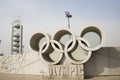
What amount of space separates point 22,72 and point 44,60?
25.1ft

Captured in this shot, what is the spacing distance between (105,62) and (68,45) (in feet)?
18.4

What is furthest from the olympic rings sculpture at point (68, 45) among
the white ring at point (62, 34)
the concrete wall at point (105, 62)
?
the concrete wall at point (105, 62)

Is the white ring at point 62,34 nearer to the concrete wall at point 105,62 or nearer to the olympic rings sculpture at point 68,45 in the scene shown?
the olympic rings sculpture at point 68,45

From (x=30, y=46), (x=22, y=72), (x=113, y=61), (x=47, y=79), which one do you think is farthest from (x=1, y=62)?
(x=113, y=61)

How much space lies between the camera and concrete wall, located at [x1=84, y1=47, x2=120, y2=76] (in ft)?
97.7

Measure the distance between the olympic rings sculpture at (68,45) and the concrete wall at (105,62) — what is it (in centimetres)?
116

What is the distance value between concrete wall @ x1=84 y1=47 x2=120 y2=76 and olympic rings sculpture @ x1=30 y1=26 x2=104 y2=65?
1165 mm

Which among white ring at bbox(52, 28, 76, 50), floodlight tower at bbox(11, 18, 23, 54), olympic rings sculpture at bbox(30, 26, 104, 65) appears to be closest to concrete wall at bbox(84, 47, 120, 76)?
olympic rings sculpture at bbox(30, 26, 104, 65)

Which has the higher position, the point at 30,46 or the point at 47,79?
the point at 30,46

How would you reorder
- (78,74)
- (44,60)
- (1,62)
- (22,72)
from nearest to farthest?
(78,74) → (44,60) → (22,72) → (1,62)

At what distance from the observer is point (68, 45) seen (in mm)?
29281

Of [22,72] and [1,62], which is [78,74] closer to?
[22,72]

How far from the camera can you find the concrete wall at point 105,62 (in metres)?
29.8

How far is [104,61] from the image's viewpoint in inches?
1176
